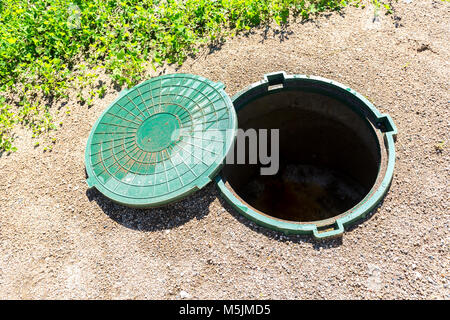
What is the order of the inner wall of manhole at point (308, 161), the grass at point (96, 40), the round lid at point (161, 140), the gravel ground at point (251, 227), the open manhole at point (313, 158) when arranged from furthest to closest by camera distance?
the grass at point (96, 40)
the inner wall of manhole at point (308, 161)
the round lid at point (161, 140)
the open manhole at point (313, 158)
the gravel ground at point (251, 227)

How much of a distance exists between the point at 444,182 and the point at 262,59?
2.46m

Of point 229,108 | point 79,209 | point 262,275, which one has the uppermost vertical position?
point 229,108

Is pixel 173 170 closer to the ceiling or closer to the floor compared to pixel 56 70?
closer to the floor

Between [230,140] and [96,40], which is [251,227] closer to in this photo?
[230,140]

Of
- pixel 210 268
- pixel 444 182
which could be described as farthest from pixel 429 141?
pixel 210 268

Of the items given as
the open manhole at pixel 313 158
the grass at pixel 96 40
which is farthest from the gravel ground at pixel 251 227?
the grass at pixel 96 40

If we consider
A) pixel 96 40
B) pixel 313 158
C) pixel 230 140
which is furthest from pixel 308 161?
pixel 96 40

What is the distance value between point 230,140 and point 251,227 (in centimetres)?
89

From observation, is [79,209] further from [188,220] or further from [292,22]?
[292,22]

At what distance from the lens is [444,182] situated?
11.2 ft

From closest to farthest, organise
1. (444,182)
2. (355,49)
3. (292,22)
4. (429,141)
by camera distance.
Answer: (444,182) → (429,141) → (355,49) → (292,22)

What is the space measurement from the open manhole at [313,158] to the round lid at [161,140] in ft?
0.99

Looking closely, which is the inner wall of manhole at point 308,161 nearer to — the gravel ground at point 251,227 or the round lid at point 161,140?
the gravel ground at point 251,227

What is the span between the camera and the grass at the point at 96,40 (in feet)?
15.5
